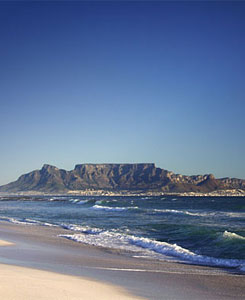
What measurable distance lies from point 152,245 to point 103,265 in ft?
18.0

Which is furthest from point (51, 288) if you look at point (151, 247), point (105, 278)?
point (151, 247)

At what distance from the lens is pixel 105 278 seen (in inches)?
372

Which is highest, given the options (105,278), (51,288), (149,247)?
(51,288)

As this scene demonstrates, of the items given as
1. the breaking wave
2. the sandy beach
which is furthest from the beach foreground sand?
the breaking wave

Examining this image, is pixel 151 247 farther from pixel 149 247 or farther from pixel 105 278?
pixel 105 278

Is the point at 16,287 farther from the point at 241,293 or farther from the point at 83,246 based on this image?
the point at 83,246

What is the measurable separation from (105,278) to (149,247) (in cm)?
729

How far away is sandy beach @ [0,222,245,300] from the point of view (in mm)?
7426

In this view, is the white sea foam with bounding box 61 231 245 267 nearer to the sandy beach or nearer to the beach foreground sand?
the sandy beach

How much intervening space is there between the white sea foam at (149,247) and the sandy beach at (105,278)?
127 cm

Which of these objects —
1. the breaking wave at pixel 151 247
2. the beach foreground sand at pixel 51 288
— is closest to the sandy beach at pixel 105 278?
the beach foreground sand at pixel 51 288

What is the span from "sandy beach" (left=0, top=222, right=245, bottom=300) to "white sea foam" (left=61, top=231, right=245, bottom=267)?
1268mm

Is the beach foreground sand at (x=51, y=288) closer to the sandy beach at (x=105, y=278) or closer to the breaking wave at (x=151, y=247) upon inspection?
the sandy beach at (x=105, y=278)

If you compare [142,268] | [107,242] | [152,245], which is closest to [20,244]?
[107,242]
